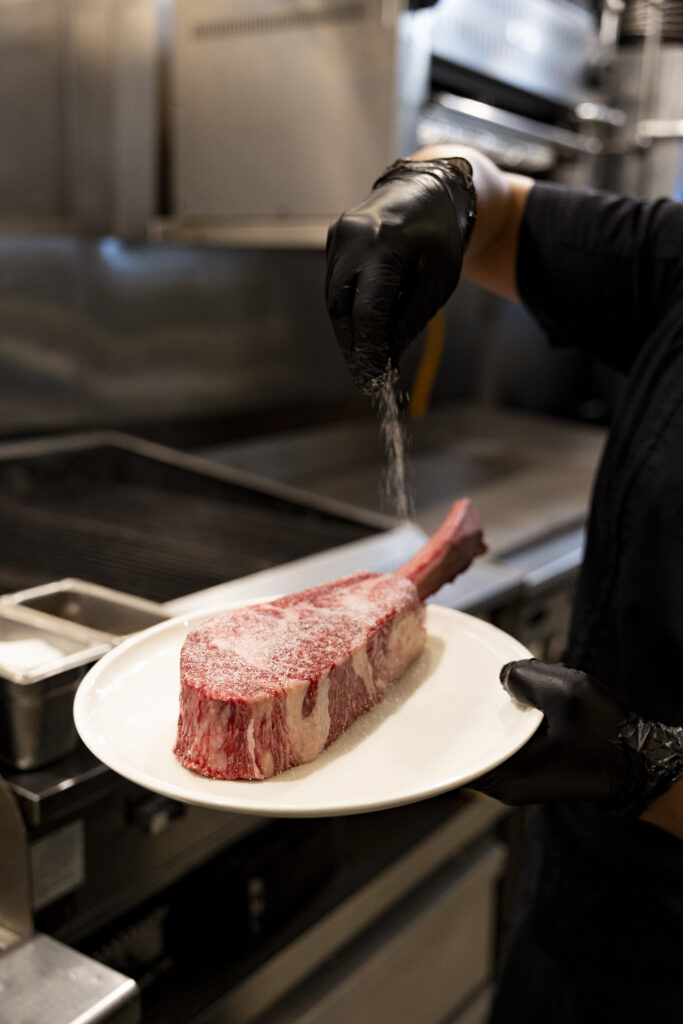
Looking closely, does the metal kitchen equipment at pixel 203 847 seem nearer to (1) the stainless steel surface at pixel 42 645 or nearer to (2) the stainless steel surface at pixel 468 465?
(1) the stainless steel surface at pixel 42 645

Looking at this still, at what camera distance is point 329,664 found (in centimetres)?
83

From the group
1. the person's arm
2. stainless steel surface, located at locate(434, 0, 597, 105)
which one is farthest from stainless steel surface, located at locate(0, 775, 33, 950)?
stainless steel surface, located at locate(434, 0, 597, 105)

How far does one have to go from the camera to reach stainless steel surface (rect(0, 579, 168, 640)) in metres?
1.08

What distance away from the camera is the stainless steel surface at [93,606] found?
108 cm

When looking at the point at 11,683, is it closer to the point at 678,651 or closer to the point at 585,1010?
the point at 678,651

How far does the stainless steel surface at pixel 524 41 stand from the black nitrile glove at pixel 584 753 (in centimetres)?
146

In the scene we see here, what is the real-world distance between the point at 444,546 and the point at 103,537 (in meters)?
0.76

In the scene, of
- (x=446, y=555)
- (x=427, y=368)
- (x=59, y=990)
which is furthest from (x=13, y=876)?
(x=427, y=368)

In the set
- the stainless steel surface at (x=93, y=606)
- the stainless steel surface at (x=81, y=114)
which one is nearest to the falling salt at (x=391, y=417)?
the stainless steel surface at (x=93, y=606)

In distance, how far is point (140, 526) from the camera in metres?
1.66

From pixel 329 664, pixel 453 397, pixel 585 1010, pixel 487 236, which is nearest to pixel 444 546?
pixel 329 664

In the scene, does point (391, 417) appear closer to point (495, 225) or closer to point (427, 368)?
point (495, 225)

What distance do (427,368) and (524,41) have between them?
0.84 metres

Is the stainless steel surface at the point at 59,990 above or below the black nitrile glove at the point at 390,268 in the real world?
below
